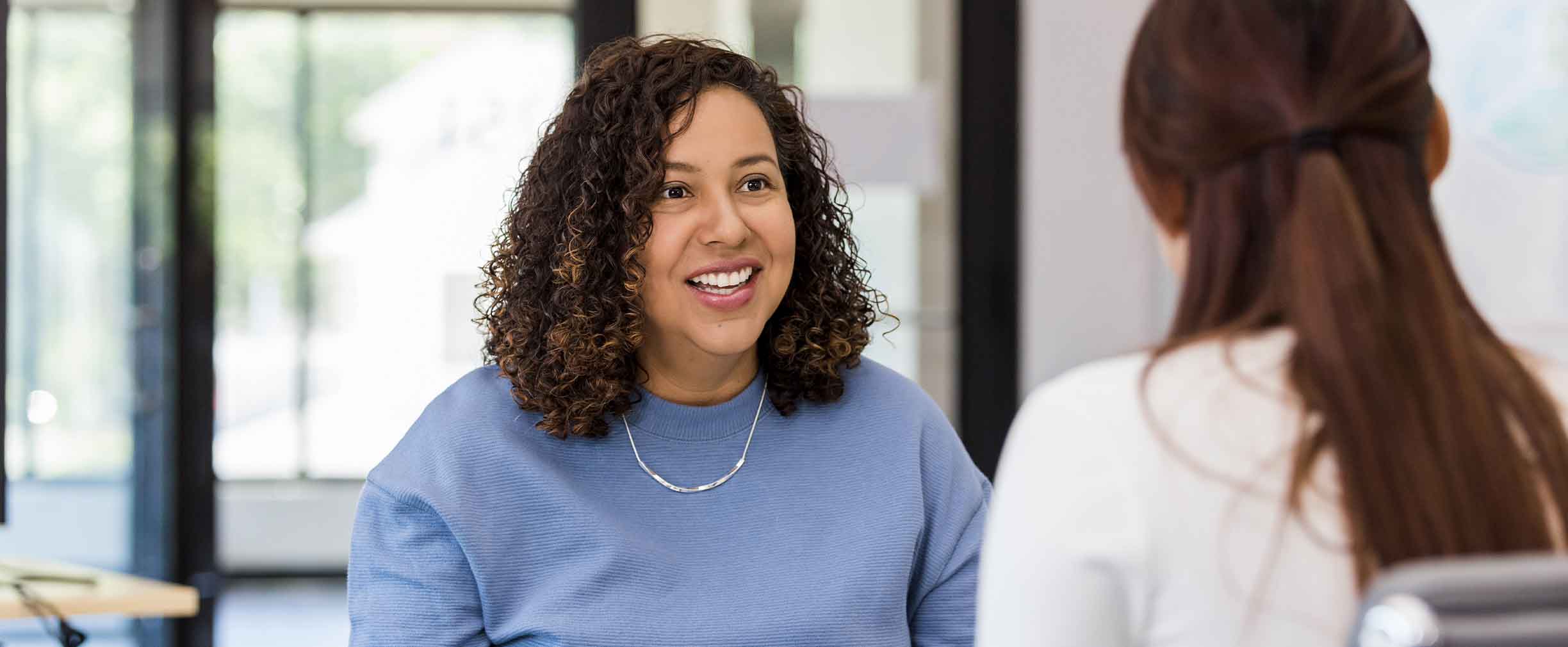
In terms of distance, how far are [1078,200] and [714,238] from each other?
2059mm

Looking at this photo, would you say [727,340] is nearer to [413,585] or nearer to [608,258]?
[608,258]

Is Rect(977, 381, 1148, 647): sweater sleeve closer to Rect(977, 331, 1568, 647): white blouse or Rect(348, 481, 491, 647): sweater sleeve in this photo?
Rect(977, 331, 1568, 647): white blouse

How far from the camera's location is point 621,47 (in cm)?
163

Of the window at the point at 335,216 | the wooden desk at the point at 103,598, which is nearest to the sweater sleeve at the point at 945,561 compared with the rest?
the wooden desk at the point at 103,598

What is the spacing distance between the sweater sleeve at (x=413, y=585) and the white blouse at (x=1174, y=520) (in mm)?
698

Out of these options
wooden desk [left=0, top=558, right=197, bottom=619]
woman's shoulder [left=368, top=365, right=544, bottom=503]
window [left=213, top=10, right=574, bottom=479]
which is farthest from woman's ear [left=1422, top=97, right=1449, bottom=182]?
window [left=213, top=10, right=574, bottom=479]

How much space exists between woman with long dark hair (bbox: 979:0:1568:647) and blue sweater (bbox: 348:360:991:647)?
0.58m

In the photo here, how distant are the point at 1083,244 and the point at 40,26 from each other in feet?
9.15

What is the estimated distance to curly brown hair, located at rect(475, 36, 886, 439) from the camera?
5.01 feet

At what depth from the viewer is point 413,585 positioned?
1.41 m

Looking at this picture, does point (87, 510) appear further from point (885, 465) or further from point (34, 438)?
point (885, 465)

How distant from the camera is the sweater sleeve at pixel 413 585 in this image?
140 centimetres

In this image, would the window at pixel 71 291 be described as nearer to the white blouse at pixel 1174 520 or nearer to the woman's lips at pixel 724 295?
the woman's lips at pixel 724 295

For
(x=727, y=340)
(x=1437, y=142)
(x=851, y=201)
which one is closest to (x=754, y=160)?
(x=727, y=340)
